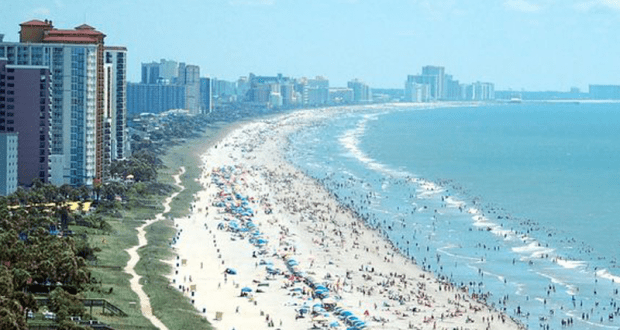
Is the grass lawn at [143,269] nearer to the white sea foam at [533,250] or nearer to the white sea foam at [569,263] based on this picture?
the white sea foam at [533,250]

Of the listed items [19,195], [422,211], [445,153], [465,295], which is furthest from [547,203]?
[445,153]

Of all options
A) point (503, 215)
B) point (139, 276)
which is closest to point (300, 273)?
point (139, 276)

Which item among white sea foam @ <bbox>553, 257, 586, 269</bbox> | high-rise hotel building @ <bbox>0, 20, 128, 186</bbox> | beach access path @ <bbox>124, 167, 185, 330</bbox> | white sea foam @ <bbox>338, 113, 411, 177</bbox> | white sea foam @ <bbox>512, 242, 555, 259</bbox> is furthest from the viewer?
white sea foam @ <bbox>338, 113, 411, 177</bbox>

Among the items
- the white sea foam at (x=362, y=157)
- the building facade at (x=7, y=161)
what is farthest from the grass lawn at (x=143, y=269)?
the white sea foam at (x=362, y=157)

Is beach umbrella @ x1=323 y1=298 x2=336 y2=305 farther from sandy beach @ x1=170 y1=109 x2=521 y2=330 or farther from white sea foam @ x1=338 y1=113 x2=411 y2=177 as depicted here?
white sea foam @ x1=338 y1=113 x2=411 y2=177

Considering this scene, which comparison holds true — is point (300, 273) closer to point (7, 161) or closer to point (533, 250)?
point (533, 250)

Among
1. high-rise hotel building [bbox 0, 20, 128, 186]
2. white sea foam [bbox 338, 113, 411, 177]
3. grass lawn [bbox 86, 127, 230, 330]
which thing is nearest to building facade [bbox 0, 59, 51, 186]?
high-rise hotel building [bbox 0, 20, 128, 186]
